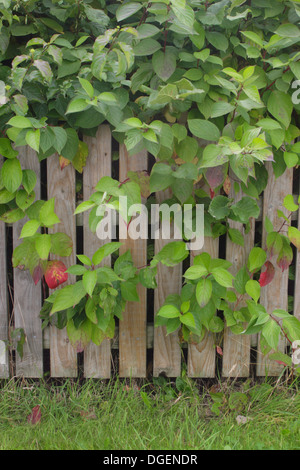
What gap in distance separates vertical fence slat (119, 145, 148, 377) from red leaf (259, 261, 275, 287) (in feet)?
1.83

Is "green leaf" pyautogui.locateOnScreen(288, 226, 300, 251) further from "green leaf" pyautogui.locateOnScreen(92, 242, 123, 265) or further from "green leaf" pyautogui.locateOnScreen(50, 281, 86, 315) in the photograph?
"green leaf" pyautogui.locateOnScreen(50, 281, 86, 315)

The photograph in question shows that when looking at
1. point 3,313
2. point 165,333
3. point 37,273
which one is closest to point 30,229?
point 37,273

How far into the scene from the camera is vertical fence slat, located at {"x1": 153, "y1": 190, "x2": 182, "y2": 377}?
7.25 ft

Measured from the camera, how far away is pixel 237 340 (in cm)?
227

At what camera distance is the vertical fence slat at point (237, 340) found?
2207mm

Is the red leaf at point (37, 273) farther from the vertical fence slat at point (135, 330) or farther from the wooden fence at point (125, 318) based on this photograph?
the vertical fence slat at point (135, 330)

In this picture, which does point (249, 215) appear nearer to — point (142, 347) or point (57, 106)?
point (142, 347)

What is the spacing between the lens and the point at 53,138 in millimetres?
1926

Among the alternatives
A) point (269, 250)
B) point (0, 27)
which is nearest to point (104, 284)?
point (269, 250)

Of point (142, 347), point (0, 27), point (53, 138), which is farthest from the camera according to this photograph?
point (142, 347)

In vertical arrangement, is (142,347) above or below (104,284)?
below

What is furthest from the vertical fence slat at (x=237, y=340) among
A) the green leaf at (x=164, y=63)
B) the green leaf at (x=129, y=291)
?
the green leaf at (x=164, y=63)

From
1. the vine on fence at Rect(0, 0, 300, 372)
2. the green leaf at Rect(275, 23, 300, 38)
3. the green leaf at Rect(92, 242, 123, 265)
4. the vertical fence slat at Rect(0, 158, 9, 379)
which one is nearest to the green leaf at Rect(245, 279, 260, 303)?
the vine on fence at Rect(0, 0, 300, 372)

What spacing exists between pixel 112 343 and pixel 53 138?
1046 mm
